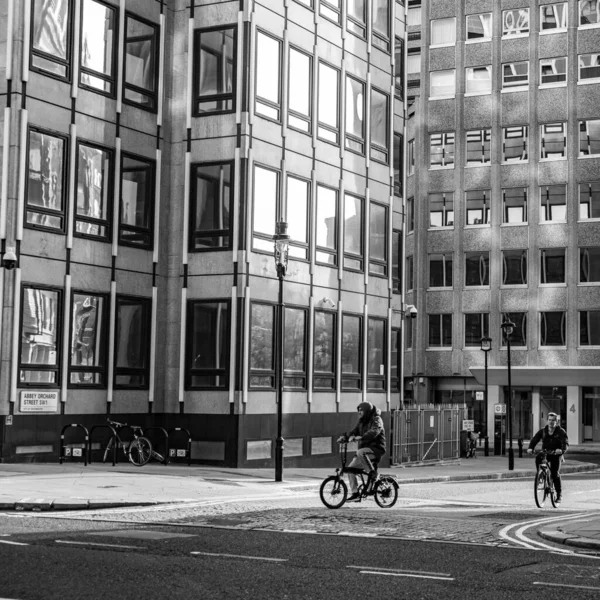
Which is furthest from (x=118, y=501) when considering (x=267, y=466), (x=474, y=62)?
(x=474, y=62)

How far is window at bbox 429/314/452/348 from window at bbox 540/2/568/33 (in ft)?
54.7

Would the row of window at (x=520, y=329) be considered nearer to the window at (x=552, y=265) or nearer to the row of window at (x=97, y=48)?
the window at (x=552, y=265)

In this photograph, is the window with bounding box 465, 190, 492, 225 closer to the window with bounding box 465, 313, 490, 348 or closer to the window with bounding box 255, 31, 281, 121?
the window with bounding box 465, 313, 490, 348

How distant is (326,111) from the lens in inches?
1332

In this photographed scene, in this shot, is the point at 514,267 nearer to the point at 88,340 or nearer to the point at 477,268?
the point at 477,268

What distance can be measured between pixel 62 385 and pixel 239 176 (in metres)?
7.11

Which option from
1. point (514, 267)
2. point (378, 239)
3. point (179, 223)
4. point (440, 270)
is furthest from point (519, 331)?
point (179, 223)

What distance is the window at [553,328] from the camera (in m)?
59.9

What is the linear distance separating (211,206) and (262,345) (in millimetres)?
3923

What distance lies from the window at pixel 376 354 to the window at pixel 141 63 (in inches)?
401

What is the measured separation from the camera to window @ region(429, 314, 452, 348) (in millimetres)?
62906

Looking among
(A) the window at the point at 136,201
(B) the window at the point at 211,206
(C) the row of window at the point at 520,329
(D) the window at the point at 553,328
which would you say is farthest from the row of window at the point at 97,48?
(D) the window at the point at 553,328

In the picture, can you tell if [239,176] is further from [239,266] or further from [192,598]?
[192,598]

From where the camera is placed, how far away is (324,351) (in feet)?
109
